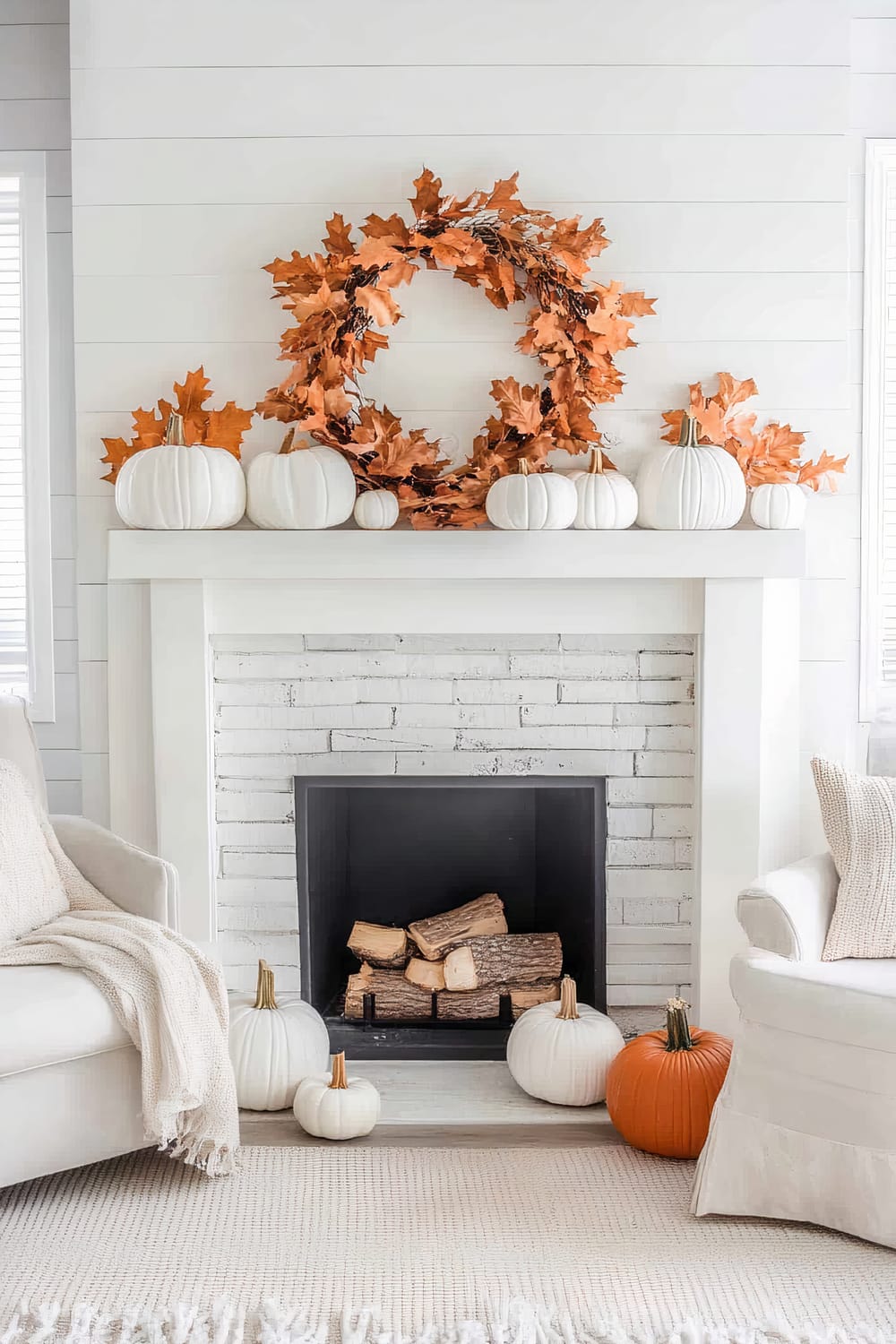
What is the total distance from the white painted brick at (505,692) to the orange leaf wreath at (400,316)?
412 millimetres

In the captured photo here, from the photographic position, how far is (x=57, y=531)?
2.96m

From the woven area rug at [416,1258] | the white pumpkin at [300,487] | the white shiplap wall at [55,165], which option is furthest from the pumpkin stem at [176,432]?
the woven area rug at [416,1258]

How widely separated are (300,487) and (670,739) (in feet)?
3.54

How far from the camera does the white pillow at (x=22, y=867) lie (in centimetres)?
220

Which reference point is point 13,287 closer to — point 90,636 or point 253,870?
point 90,636

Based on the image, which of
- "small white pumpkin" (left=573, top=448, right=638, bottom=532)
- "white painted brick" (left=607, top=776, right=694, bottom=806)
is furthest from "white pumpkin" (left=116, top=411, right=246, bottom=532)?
"white painted brick" (left=607, top=776, right=694, bottom=806)

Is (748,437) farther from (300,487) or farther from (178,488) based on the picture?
(178,488)

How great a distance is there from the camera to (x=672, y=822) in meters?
2.72

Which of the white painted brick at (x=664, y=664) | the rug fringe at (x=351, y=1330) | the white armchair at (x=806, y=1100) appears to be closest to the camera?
the rug fringe at (x=351, y=1330)

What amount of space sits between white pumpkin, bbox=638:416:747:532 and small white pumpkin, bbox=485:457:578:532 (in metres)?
0.21

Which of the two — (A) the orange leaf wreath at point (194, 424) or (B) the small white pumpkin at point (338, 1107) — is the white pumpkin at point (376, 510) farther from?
(B) the small white pumpkin at point (338, 1107)

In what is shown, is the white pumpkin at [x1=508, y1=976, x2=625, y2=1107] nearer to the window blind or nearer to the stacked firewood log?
the stacked firewood log

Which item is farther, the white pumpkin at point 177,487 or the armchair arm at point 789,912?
the white pumpkin at point 177,487

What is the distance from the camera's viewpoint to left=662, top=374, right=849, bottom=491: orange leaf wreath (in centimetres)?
258
